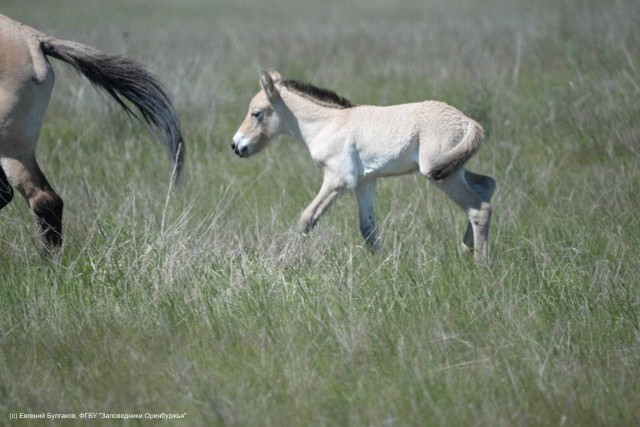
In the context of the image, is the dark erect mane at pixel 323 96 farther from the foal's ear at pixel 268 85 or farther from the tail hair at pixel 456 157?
the tail hair at pixel 456 157

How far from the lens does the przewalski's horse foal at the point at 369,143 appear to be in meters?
5.70

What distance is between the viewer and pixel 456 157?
18.2 feet

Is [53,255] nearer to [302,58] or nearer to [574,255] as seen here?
[574,255]

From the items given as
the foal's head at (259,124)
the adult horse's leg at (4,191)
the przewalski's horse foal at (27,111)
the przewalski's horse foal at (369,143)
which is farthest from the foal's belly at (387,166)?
the adult horse's leg at (4,191)

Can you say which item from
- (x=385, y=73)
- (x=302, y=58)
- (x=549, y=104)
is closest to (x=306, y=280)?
(x=549, y=104)

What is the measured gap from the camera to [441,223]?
6379 mm

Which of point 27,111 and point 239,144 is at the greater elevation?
point 27,111

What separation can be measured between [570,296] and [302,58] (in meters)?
8.79

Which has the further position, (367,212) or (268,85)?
(268,85)

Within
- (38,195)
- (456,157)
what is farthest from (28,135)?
(456,157)

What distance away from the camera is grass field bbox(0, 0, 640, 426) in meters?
3.79

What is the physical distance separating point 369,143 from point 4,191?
2536mm

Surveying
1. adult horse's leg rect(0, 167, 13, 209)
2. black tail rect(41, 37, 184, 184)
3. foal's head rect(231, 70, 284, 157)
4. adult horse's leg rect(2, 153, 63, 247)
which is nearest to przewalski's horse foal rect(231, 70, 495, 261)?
foal's head rect(231, 70, 284, 157)

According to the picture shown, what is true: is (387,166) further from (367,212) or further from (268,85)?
(268,85)
